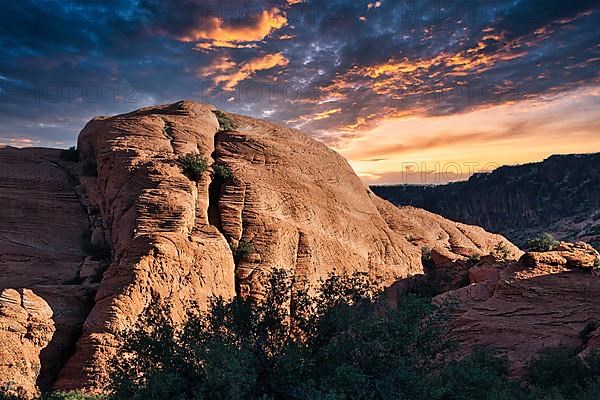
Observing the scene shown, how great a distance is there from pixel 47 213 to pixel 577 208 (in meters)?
103

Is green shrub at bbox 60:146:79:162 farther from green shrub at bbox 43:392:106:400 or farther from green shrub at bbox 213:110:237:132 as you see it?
green shrub at bbox 43:392:106:400

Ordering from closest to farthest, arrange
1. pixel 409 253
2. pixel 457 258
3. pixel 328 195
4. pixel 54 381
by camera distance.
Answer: pixel 54 381 < pixel 328 195 < pixel 409 253 < pixel 457 258

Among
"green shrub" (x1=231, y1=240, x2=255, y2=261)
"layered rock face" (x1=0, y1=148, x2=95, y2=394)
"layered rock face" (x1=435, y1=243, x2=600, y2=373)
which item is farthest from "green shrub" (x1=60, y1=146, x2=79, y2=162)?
"layered rock face" (x1=435, y1=243, x2=600, y2=373)

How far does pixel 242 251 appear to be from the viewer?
17.4m

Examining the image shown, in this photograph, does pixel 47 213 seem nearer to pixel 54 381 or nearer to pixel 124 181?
pixel 124 181

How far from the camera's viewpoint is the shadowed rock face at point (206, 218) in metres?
12.6

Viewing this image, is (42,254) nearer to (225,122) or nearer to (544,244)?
(225,122)

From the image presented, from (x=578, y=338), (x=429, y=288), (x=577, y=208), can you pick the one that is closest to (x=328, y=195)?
(x=429, y=288)

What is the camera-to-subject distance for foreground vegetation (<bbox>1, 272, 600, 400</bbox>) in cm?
709

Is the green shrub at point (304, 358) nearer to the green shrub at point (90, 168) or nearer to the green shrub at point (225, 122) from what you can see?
the green shrub at point (90, 168)

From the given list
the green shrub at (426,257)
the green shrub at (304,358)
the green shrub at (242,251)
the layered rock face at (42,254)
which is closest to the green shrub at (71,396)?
the layered rock face at (42,254)

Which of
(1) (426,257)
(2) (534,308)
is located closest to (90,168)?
(1) (426,257)

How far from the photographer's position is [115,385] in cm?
796

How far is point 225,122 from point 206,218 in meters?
10.7
